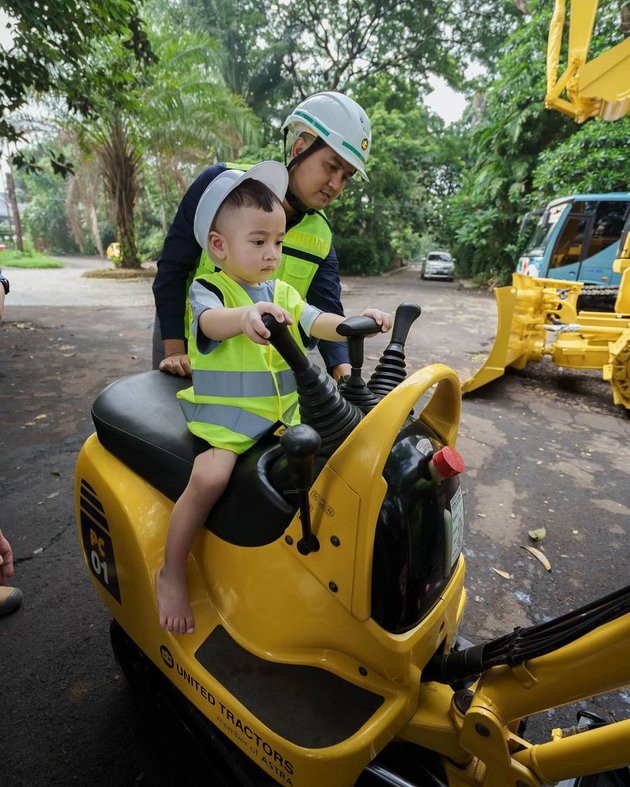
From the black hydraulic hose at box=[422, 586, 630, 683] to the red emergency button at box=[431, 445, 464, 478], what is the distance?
33cm

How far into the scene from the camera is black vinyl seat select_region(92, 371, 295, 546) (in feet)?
3.76

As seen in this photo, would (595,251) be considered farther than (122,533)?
Yes

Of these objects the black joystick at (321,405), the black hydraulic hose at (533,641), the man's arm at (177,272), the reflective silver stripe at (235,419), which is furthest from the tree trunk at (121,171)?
the black hydraulic hose at (533,641)

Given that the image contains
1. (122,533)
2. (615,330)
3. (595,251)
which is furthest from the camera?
(595,251)

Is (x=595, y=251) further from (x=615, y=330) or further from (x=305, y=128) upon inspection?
(x=305, y=128)

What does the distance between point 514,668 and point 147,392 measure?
4.16 feet

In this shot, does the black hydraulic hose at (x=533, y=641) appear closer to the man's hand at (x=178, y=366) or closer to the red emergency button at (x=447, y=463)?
the red emergency button at (x=447, y=463)

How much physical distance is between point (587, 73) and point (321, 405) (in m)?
5.87

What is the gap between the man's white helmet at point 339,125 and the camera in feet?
5.19

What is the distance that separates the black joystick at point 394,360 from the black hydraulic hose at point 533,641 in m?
0.61

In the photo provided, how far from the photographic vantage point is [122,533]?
1.37 m

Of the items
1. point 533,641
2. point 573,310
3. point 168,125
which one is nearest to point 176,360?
point 533,641

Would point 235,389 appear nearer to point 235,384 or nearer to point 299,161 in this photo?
point 235,384

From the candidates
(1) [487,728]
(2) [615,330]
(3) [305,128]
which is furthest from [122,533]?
(2) [615,330]
